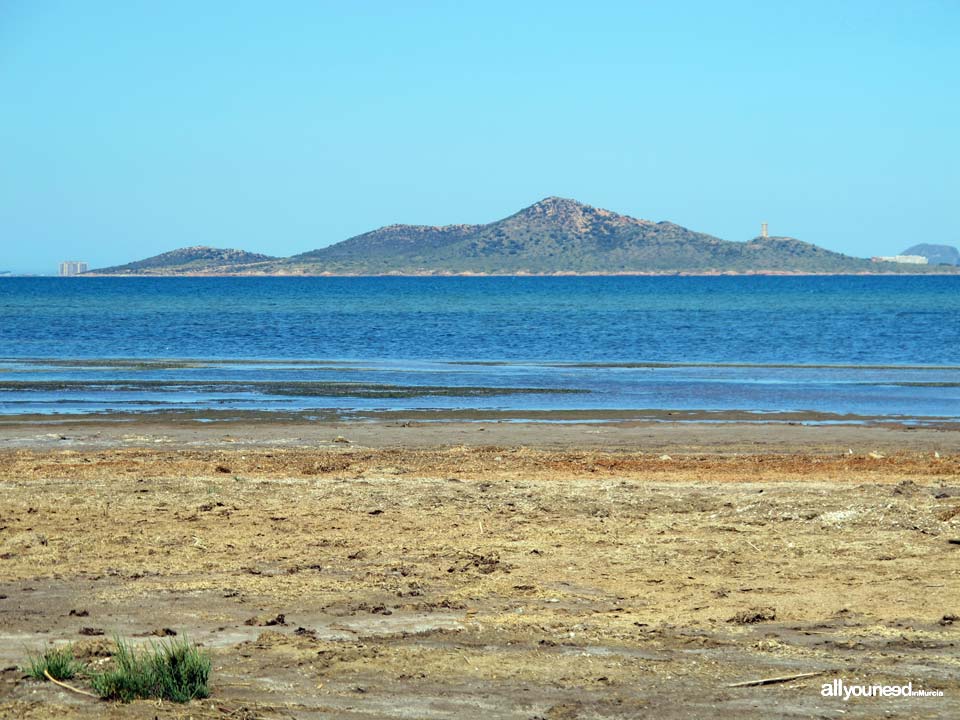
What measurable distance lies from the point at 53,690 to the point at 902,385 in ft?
98.7

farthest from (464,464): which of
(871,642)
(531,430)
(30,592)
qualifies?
(871,642)

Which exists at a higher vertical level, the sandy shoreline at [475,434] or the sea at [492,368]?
the sea at [492,368]

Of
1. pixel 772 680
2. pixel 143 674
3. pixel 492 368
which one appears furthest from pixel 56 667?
pixel 492 368

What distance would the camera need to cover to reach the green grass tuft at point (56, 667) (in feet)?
23.0

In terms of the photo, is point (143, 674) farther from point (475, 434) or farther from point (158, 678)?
point (475, 434)

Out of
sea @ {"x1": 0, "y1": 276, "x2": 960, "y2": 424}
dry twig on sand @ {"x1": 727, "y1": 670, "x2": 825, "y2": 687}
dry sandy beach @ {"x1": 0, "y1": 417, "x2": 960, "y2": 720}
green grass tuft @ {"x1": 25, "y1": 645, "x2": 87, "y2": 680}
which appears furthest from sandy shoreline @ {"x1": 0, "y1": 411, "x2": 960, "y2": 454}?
green grass tuft @ {"x1": 25, "y1": 645, "x2": 87, "y2": 680}

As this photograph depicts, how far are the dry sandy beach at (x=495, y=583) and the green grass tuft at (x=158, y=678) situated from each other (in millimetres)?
105

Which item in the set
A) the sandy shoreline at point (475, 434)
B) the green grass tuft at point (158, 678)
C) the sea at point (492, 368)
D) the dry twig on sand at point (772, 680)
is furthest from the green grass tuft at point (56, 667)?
the sea at point (492, 368)

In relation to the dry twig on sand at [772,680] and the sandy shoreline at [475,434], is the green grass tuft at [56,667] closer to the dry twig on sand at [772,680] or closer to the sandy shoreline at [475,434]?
the dry twig on sand at [772,680]

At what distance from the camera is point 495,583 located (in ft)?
31.1

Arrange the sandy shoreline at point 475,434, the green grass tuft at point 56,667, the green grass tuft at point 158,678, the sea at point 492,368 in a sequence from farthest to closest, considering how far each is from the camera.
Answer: the sea at point 492,368 → the sandy shoreline at point 475,434 → the green grass tuft at point 56,667 → the green grass tuft at point 158,678

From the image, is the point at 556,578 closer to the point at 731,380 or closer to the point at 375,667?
the point at 375,667

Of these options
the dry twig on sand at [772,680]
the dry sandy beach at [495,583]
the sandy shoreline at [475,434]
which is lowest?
the sandy shoreline at [475,434]

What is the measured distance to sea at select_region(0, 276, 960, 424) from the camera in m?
27.0
